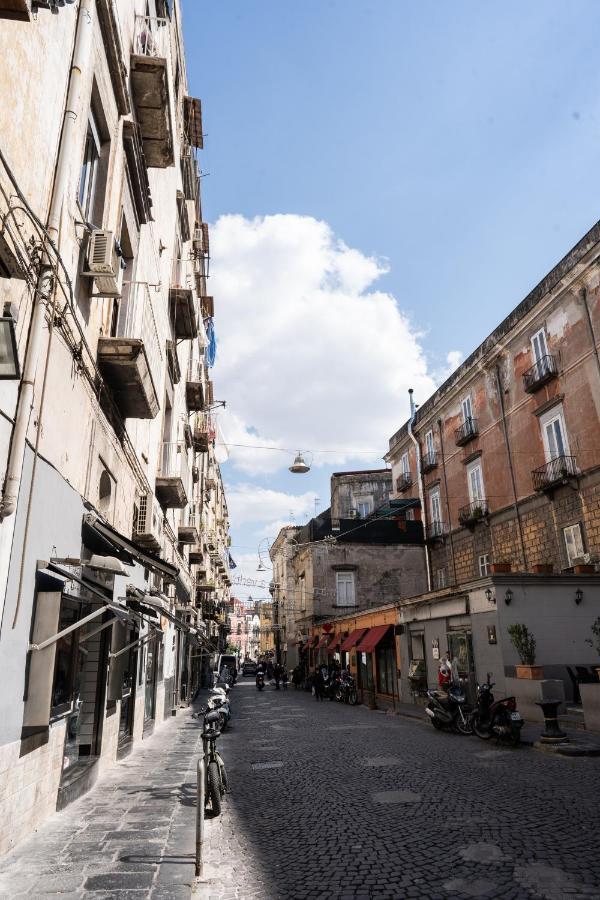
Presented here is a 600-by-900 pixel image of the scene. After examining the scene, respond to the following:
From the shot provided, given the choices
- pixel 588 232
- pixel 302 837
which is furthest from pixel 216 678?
pixel 588 232

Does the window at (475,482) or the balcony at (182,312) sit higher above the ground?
the balcony at (182,312)

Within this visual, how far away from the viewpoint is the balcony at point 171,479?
15000mm

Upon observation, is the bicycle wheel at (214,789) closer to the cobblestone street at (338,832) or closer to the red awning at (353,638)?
the cobblestone street at (338,832)

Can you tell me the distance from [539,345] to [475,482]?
7.12m

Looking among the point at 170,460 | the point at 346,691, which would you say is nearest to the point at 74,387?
the point at 170,460

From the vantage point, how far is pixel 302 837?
5965 millimetres

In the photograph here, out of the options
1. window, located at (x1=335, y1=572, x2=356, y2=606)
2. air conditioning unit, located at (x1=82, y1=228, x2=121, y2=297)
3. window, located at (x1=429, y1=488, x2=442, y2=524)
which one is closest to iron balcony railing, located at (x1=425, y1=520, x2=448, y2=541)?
window, located at (x1=429, y1=488, x2=442, y2=524)

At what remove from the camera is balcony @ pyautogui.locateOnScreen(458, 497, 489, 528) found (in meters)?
25.2

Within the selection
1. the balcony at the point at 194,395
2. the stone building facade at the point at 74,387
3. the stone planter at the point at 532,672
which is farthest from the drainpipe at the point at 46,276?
the balcony at the point at 194,395

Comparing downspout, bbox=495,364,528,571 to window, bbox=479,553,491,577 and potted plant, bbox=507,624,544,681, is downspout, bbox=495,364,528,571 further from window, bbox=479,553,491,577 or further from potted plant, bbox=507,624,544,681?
potted plant, bbox=507,624,544,681

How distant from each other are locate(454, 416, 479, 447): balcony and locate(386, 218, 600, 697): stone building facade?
0.07 meters

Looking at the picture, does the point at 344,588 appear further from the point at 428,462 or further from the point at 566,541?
the point at 566,541

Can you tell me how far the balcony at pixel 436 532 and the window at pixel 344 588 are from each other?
30.6 ft

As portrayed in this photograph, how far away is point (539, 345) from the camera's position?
22.3 m
